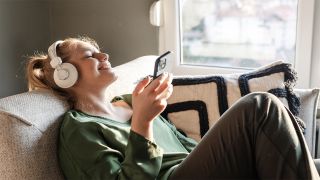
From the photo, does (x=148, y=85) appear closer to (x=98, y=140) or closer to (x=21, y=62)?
(x=98, y=140)

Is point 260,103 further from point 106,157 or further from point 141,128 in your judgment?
point 106,157

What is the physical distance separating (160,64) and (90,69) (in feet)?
0.95

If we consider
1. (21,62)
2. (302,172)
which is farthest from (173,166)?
(21,62)

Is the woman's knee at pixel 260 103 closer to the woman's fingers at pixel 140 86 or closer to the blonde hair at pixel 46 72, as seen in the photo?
the woman's fingers at pixel 140 86

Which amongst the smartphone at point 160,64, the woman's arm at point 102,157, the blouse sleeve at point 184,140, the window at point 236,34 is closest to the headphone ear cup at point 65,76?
the woman's arm at point 102,157

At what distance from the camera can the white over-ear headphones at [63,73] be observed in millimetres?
1351

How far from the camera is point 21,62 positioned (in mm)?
2529

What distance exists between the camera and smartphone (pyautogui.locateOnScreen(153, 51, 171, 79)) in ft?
4.02

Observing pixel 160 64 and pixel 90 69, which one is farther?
Answer: pixel 90 69

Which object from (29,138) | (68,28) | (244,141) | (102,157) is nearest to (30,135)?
(29,138)

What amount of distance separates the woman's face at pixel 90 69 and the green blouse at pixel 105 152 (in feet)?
0.40

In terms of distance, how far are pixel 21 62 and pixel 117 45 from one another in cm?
59

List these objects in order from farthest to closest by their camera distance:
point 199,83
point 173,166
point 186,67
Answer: point 186,67 → point 199,83 → point 173,166

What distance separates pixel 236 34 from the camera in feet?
7.51
